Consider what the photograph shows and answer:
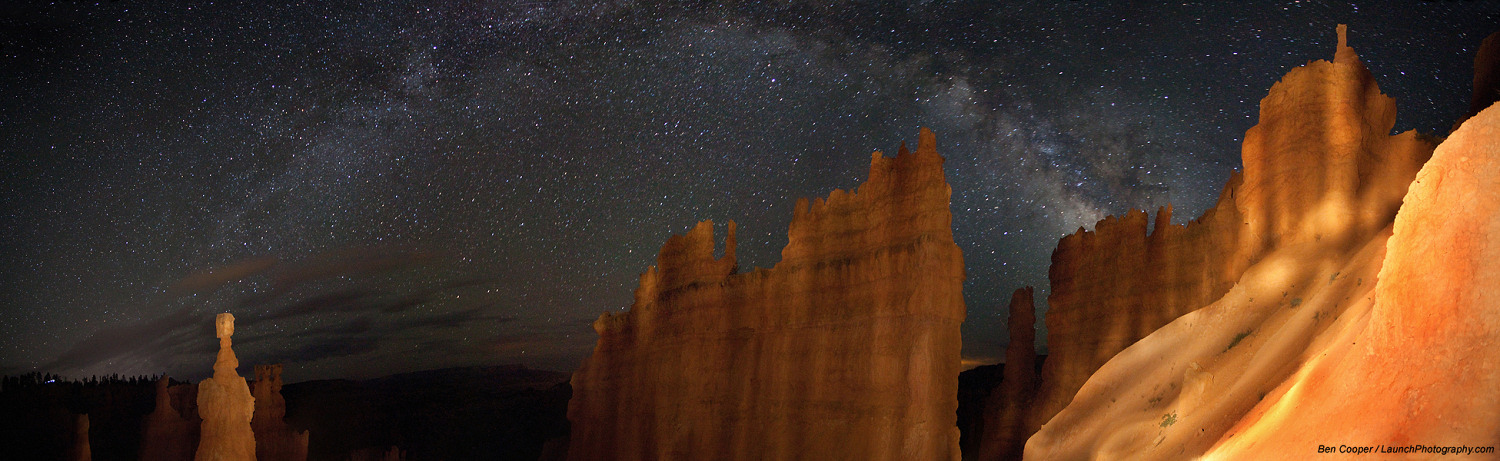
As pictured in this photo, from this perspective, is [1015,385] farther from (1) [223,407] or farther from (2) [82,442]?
(2) [82,442]

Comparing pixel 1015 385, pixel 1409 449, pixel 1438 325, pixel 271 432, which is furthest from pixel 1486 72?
pixel 271 432

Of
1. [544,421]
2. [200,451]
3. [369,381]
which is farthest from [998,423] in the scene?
[369,381]

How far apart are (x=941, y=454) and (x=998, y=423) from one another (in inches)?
563

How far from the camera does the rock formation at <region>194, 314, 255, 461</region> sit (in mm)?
24688

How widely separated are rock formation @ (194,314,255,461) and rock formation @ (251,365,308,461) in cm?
2536

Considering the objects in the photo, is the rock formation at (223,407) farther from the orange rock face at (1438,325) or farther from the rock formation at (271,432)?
the orange rock face at (1438,325)

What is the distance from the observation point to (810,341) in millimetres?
31500

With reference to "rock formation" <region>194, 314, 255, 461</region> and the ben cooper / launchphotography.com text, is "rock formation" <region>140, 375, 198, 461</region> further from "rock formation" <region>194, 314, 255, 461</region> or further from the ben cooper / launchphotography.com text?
the ben cooper / launchphotography.com text

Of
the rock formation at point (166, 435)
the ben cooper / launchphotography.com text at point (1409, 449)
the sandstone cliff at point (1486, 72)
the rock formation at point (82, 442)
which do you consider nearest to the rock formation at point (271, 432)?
the rock formation at point (166, 435)

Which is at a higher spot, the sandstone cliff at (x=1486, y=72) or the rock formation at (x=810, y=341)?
the sandstone cliff at (x=1486, y=72)

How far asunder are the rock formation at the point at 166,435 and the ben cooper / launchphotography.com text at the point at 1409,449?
48.2 meters

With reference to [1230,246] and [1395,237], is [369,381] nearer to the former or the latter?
[1230,246]

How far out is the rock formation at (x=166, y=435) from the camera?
42156 mm

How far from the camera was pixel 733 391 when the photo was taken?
35281 mm
